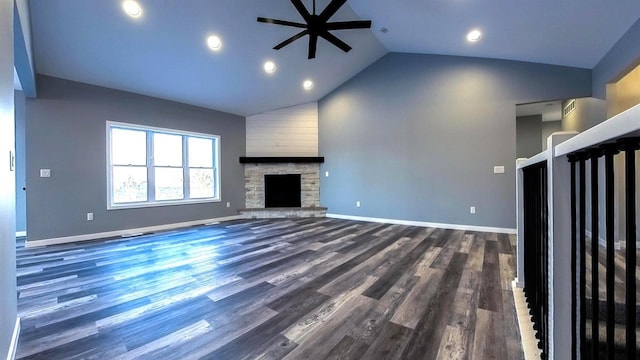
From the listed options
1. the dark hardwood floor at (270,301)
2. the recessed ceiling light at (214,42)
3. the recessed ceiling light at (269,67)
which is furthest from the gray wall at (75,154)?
the recessed ceiling light at (269,67)

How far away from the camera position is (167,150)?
5.39 metres

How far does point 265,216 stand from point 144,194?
2540 mm

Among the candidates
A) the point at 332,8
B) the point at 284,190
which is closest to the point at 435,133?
the point at 332,8

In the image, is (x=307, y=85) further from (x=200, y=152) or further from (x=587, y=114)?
(x=587, y=114)

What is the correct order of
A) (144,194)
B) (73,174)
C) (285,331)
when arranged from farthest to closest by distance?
(144,194)
(73,174)
(285,331)

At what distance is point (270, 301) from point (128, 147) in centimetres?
449

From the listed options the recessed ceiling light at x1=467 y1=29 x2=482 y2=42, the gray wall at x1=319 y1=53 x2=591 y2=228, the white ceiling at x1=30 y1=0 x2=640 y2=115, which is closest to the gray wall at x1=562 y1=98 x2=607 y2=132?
the gray wall at x1=319 y1=53 x2=591 y2=228

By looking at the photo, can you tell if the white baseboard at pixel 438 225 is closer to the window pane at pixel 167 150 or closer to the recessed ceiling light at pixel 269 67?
the recessed ceiling light at pixel 269 67

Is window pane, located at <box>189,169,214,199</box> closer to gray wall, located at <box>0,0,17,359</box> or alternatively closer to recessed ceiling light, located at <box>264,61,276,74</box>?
recessed ceiling light, located at <box>264,61,276,74</box>

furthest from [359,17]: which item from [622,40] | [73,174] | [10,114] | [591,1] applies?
[73,174]

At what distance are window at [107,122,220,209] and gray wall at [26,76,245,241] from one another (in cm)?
16

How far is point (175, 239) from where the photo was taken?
4.23 meters

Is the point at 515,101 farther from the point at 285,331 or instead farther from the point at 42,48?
the point at 42,48

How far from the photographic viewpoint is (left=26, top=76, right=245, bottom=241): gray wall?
393 cm
